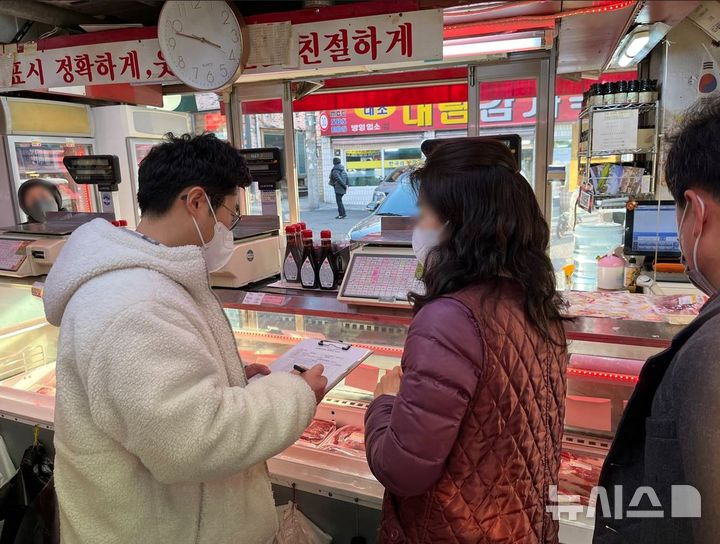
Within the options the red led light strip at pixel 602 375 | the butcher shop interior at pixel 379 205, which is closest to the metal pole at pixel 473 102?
the butcher shop interior at pixel 379 205

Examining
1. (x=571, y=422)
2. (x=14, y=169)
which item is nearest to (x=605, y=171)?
(x=571, y=422)

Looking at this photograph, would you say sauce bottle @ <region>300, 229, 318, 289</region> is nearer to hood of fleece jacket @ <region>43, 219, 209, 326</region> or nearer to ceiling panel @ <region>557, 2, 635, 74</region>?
hood of fleece jacket @ <region>43, 219, 209, 326</region>

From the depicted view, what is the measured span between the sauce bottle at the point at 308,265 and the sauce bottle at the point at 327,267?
1.0 inches

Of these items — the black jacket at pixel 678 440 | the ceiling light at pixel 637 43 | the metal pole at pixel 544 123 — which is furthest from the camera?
the metal pole at pixel 544 123

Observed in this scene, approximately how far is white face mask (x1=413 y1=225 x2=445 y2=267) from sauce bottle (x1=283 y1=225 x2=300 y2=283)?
109cm

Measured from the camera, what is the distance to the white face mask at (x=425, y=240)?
1155 mm

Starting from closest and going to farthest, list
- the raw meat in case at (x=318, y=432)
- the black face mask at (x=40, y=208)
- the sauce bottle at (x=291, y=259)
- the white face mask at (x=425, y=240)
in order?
1. the white face mask at (x=425, y=240)
2. the raw meat in case at (x=318, y=432)
3. the sauce bottle at (x=291, y=259)
4. the black face mask at (x=40, y=208)

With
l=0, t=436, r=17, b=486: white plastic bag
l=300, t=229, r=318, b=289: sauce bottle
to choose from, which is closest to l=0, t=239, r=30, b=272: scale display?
l=0, t=436, r=17, b=486: white plastic bag

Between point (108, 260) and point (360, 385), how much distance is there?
1.49 meters

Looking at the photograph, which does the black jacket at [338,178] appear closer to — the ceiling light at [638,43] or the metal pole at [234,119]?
the metal pole at [234,119]

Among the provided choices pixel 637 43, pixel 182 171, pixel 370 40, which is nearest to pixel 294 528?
pixel 182 171

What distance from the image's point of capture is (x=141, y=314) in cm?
102

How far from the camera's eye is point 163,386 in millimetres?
1002

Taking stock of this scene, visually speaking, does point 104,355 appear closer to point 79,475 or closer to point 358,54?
point 79,475
